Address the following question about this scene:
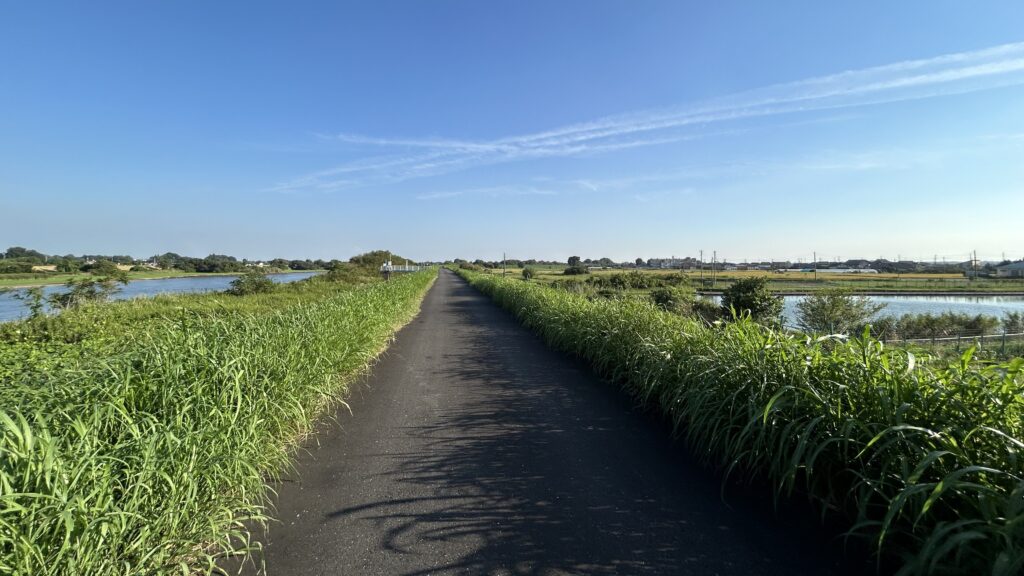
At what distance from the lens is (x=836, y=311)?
51.9 ft

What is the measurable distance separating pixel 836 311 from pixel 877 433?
1732cm

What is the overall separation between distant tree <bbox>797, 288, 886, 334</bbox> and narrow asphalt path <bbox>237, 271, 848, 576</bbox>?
15.4 metres

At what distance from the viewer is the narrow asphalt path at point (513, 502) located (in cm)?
225

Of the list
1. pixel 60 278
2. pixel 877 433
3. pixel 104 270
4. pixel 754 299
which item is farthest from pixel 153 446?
pixel 60 278

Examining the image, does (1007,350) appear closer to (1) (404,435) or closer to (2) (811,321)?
(2) (811,321)

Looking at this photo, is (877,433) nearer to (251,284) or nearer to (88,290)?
(88,290)

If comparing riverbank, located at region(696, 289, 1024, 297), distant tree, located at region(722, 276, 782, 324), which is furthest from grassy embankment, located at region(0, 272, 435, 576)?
riverbank, located at region(696, 289, 1024, 297)

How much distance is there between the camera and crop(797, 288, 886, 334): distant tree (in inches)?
616

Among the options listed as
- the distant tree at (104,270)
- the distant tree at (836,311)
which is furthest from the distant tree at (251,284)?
the distant tree at (836,311)

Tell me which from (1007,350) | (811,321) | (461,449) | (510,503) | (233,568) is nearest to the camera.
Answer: (233,568)

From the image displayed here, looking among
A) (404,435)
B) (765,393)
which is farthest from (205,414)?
(765,393)

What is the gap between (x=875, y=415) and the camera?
248 cm

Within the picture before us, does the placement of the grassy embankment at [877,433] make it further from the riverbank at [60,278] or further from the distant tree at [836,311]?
the riverbank at [60,278]

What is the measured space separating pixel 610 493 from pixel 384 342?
6693mm
